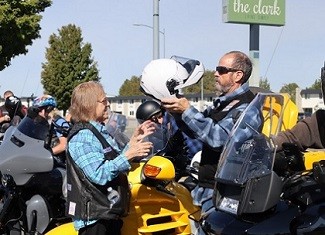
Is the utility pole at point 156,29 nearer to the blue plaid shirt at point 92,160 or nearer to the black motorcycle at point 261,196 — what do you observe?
the blue plaid shirt at point 92,160

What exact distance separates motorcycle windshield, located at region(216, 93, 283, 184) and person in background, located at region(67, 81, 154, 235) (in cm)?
78

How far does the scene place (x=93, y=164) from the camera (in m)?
3.73

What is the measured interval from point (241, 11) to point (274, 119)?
36.9ft

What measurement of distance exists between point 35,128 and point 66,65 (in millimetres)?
45078

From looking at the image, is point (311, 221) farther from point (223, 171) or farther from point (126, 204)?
point (126, 204)

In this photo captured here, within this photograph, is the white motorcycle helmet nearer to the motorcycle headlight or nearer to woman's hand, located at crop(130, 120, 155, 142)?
woman's hand, located at crop(130, 120, 155, 142)

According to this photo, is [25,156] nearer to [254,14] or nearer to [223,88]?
[223,88]

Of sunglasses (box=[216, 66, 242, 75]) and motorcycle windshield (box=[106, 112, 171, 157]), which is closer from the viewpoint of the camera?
sunglasses (box=[216, 66, 242, 75])

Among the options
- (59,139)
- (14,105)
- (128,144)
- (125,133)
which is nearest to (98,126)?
(128,144)

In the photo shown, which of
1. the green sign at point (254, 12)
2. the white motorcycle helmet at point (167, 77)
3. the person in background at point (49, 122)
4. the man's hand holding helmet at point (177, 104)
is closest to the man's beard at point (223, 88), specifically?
the white motorcycle helmet at point (167, 77)

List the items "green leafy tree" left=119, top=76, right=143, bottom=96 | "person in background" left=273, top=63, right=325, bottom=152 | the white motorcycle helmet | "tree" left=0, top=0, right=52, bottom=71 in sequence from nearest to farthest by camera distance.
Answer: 1. "person in background" left=273, top=63, right=325, bottom=152
2. the white motorcycle helmet
3. "tree" left=0, top=0, right=52, bottom=71
4. "green leafy tree" left=119, top=76, right=143, bottom=96

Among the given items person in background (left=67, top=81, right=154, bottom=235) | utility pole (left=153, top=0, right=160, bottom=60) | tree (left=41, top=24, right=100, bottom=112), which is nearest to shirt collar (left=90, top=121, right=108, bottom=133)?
person in background (left=67, top=81, right=154, bottom=235)

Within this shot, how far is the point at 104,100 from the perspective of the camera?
13.0 ft

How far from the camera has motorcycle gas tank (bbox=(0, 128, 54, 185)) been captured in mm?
5047
